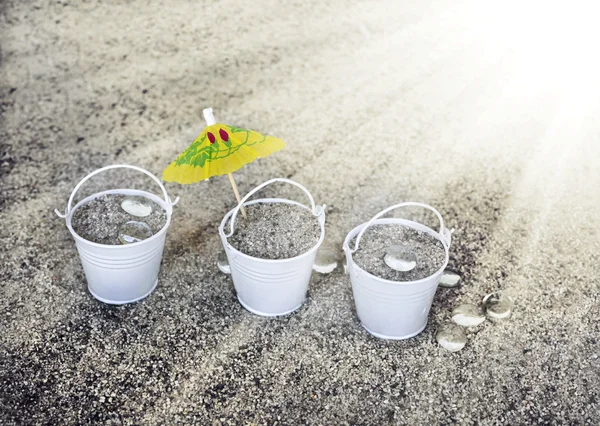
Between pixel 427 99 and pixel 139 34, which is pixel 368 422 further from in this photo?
pixel 139 34

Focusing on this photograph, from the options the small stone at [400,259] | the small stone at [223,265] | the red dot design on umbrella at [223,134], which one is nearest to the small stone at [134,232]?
the small stone at [223,265]

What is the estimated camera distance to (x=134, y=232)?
8.12 ft

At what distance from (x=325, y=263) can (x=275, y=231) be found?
428 mm

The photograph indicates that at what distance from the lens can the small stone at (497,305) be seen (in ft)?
8.16

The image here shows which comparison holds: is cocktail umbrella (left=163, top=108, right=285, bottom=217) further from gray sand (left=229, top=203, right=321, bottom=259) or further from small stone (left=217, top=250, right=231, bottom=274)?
small stone (left=217, top=250, right=231, bottom=274)

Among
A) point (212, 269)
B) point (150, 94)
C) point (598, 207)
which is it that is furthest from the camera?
point (150, 94)

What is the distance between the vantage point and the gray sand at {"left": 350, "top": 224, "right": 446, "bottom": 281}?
2283 mm

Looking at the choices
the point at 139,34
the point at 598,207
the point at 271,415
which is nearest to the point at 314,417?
the point at 271,415

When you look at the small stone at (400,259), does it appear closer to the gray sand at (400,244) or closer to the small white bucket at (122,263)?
the gray sand at (400,244)

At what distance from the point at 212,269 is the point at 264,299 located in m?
0.46

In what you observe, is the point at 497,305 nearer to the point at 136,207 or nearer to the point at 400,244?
the point at 400,244

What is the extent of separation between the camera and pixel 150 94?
421cm

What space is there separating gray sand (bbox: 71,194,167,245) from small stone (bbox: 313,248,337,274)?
77cm

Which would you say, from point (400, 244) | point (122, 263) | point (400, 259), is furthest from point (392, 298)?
point (122, 263)
